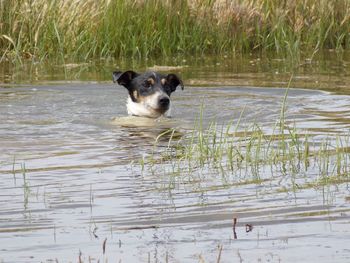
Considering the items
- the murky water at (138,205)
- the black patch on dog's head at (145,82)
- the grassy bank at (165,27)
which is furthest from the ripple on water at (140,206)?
the grassy bank at (165,27)

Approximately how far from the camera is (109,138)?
34.1 feet

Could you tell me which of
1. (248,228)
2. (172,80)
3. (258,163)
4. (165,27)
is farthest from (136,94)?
(248,228)

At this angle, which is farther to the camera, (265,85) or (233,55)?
(233,55)

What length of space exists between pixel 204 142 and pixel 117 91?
5.39m

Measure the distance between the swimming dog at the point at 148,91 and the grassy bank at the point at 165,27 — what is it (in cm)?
394

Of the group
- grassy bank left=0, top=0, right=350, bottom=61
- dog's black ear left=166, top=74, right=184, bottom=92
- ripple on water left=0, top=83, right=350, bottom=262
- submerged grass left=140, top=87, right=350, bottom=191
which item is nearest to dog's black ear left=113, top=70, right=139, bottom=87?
dog's black ear left=166, top=74, right=184, bottom=92

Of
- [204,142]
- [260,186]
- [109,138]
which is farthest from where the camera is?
[109,138]

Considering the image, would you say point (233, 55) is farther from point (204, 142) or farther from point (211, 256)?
point (211, 256)

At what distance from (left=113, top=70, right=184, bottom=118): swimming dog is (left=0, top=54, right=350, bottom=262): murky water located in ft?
0.86

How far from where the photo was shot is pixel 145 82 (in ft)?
38.7

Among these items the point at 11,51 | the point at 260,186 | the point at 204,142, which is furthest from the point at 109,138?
the point at 11,51

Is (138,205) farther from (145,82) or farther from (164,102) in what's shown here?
(145,82)

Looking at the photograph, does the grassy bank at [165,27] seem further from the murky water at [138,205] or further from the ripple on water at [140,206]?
the ripple on water at [140,206]

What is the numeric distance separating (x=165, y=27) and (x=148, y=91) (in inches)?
193
